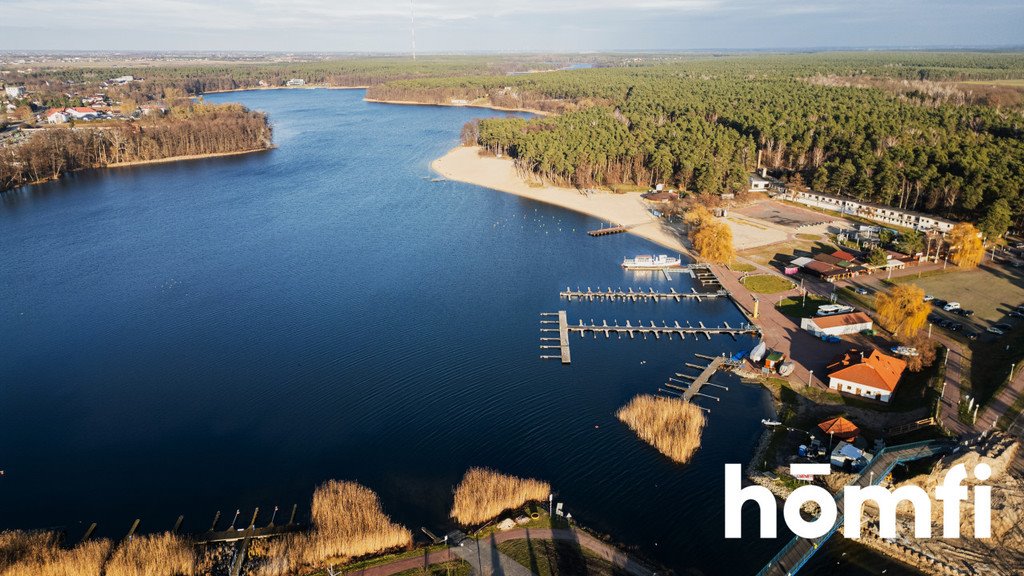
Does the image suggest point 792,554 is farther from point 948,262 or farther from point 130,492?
point 948,262

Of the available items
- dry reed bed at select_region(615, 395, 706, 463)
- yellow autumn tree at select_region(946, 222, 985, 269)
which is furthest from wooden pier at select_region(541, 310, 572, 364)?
yellow autumn tree at select_region(946, 222, 985, 269)

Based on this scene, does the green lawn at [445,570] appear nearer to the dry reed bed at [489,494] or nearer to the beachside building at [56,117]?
the dry reed bed at [489,494]

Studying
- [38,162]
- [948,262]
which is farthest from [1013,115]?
[38,162]

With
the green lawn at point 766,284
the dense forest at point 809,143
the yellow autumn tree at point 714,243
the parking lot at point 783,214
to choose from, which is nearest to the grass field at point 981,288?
the dense forest at point 809,143

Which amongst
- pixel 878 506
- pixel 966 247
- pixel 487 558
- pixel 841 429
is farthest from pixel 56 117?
pixel 878 506

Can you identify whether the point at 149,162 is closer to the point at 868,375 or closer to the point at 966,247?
the point at 868,375

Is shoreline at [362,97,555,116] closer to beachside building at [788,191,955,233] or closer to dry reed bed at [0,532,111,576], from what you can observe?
beachside building at [788,191,955,233]
